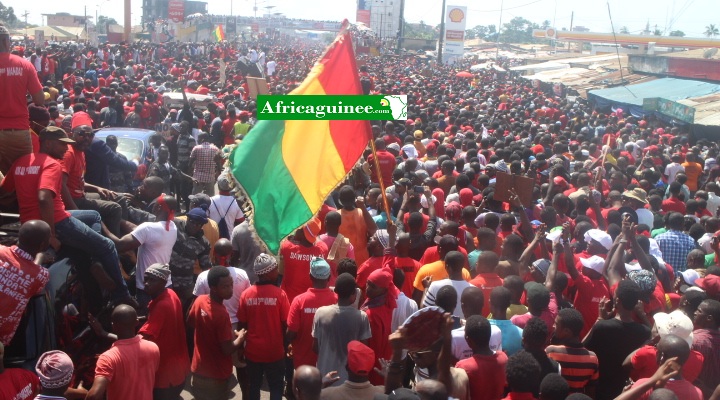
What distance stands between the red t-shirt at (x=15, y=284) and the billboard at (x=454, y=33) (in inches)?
1875

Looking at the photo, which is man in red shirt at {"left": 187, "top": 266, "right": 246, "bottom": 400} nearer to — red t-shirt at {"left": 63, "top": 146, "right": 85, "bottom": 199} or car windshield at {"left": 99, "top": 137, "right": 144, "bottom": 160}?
red t-shirt at {"left": 63, "top": 146, "right": 85, "bottom": 199}

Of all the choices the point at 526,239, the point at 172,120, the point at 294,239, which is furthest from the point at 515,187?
the point at 172,120

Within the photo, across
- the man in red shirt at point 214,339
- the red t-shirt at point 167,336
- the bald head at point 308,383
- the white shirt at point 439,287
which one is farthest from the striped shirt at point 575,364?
the red t-shirt at point 167,336

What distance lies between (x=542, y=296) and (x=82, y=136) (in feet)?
13.3

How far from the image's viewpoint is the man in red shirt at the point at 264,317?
17.0 ft

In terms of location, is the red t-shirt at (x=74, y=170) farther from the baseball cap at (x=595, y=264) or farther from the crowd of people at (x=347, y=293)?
the baseball cap at (x=595, y=264)

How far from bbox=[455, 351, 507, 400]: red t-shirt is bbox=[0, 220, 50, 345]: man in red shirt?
260 centimetres

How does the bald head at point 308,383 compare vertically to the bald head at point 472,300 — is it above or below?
below

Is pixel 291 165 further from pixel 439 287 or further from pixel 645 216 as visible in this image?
pixel 645 216

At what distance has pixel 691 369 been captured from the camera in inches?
176

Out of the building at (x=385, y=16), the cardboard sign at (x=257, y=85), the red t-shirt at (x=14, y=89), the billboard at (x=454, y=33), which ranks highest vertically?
the building at (x=385, y=16)

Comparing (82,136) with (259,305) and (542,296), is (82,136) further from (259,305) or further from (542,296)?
(542,296)

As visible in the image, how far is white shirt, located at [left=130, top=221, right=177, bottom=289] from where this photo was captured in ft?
19.0

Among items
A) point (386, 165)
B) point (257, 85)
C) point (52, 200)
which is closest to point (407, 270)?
point (52, 200)
